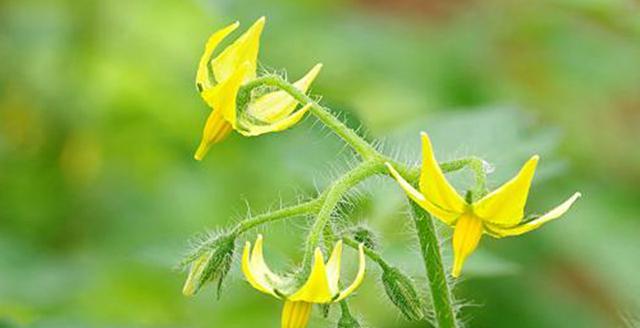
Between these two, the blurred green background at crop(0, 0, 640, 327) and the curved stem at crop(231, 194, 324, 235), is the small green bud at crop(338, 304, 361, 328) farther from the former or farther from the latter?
the blurred green background at crop(0, 0, 640, 327)

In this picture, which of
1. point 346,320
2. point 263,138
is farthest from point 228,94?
point 263,138

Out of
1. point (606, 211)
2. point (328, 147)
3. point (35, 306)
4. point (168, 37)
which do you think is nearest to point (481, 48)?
point (606, 211)

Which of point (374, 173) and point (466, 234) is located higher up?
point (374, 173)

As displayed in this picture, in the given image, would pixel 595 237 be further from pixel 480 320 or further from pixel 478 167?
pixel 478 167

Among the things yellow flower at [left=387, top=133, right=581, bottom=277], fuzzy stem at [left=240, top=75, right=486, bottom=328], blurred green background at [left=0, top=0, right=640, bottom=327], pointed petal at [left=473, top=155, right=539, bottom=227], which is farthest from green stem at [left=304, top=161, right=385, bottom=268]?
blurred green background at [left=0, top=0, right=640, bottom=327]

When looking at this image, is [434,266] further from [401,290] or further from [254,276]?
[254,276]

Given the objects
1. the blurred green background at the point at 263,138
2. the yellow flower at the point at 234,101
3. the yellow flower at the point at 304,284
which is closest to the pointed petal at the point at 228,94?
the yellow flower at the point at 234,101

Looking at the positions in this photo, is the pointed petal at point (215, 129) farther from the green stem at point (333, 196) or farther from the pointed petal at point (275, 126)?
the green stem at point (333, 196)

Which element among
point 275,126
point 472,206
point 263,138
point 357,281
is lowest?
point 357,281
